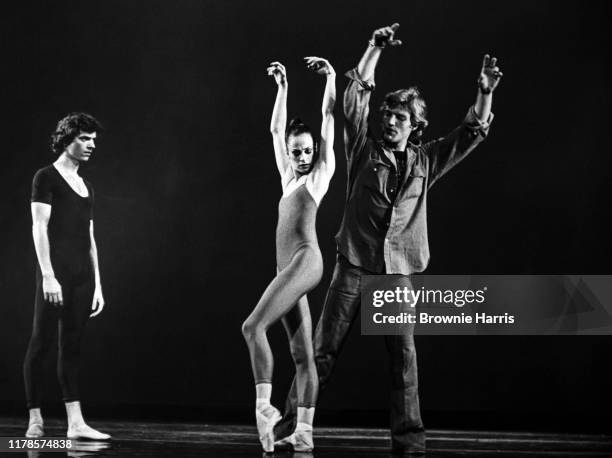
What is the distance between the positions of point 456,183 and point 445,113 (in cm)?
44

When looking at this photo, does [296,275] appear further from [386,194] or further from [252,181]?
[252,181]

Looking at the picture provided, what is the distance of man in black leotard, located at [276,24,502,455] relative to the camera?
4230 millimetres

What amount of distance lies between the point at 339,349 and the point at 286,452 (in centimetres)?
57

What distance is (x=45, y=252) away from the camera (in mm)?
4766

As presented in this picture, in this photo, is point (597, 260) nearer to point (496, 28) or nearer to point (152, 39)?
point (496, 28)

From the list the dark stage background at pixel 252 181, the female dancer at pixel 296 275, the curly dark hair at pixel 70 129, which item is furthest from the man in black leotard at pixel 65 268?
the female dancer at pixel 296 275

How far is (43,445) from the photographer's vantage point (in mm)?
4480

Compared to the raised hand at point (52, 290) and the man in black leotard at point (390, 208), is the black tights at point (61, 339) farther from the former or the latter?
the man in black leotard at point (390, 208)

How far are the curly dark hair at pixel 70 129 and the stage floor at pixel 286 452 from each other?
64.5 inches

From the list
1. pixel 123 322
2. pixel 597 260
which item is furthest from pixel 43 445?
pixel 597 260

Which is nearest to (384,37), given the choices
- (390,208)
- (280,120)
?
(280,120)

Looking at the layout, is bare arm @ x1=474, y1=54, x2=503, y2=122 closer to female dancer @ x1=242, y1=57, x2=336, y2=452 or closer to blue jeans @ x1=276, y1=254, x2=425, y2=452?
female dancer @ x1=242, y1=57, x2=336, y2=452

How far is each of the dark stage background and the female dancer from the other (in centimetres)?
96

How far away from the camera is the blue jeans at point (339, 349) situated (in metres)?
4.22
